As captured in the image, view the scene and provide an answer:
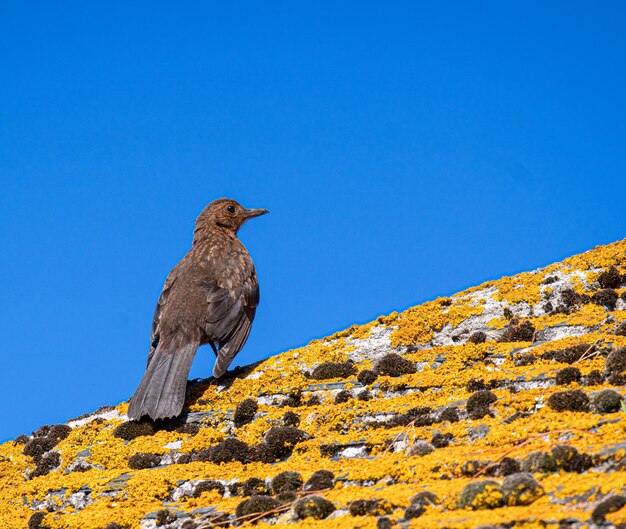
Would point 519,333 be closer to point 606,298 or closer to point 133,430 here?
point 606,298

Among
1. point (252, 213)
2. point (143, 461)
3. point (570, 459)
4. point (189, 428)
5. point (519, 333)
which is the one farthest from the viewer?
point (252, 213)

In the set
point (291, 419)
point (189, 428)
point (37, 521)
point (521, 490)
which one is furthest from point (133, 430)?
point (521, 490)

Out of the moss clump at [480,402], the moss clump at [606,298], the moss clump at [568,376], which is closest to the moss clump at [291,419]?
the moss clump at [480,402]

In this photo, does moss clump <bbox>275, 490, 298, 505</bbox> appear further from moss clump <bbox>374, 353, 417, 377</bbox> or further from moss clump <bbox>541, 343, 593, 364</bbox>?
moss clump <bbox>541, 343, 593, 364</bbox>

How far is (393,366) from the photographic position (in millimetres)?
10297

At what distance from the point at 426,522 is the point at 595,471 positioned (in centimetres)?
131

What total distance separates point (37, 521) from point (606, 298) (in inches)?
317

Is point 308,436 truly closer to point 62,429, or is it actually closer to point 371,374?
point 371,374

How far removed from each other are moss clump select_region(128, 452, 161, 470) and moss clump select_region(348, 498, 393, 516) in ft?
12.7

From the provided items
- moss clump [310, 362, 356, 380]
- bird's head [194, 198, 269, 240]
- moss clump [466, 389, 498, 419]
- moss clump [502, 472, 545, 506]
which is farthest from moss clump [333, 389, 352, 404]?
bird's head [194, 198, 269, 240]

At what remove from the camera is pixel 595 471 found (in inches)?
222

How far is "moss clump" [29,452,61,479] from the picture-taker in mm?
10289

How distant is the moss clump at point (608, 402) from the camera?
685 centimetres

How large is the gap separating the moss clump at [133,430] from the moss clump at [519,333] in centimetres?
493
